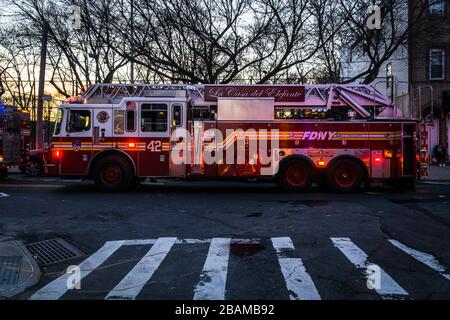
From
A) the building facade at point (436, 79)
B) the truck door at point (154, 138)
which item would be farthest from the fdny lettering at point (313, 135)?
the building facade at point (436, 79)

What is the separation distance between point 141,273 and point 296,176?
935 centimetres

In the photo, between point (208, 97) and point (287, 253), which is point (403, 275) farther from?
point (208, 97)

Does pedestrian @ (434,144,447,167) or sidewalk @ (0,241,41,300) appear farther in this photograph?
pedestrian @ (434,144,447,167)

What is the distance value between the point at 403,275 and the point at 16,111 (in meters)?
19.2

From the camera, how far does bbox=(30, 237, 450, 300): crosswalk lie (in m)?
5.34

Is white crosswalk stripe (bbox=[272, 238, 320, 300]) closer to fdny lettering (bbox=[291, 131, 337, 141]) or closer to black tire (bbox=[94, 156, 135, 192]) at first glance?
fdny lettering (bbox=[291, 131, 337, 141])

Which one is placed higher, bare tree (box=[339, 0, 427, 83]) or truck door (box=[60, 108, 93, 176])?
bare tree (box=[339, 0, 427, 83])

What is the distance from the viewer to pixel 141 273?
244 inches

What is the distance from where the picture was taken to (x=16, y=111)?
69.3 ft

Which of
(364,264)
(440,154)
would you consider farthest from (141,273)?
(440,154)

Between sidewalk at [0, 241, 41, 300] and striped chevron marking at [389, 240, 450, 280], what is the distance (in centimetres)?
512

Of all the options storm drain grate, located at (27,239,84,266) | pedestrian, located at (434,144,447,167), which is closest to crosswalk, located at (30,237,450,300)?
storm drain grate, located at (27,239,84,266)

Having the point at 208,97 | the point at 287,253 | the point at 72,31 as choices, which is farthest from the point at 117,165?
the point at 72,31

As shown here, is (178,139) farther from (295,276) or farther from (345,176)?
(295,276)
